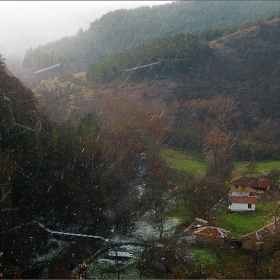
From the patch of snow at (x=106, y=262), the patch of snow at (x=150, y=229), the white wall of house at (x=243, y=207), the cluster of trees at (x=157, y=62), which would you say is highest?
the cluster of trees at (x=157, y=62)

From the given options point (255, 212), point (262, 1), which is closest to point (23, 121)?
point (255, 212)

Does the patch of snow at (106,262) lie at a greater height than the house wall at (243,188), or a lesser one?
greater

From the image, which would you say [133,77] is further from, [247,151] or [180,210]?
[180,210]

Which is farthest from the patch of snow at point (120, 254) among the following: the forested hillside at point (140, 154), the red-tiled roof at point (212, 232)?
the red-tiled roof at point (212, 232)

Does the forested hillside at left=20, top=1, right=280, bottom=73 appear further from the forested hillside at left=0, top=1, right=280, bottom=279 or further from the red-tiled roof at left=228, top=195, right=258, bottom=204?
the red-tiled roof at left=228, top=195, right=258, bottom=204

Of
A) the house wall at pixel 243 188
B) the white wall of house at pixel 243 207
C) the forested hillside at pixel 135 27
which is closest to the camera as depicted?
the white wall of house at pixel 243 207

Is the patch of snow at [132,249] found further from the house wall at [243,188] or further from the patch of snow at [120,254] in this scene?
the house wall at [243,188]
